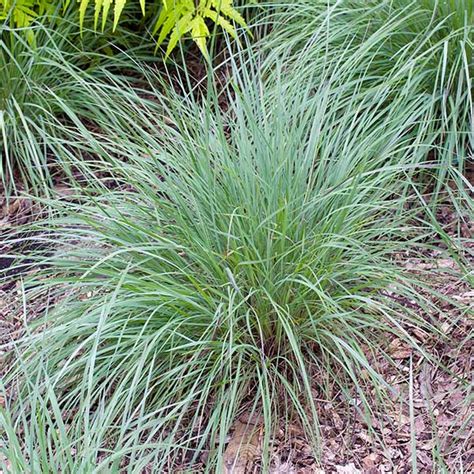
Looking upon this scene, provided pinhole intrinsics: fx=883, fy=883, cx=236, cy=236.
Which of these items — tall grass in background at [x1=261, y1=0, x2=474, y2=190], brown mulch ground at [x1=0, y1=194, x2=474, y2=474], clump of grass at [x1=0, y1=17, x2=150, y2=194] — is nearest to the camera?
brown mulch ground at [x1=0, y1=194, x2=474, y2=474]

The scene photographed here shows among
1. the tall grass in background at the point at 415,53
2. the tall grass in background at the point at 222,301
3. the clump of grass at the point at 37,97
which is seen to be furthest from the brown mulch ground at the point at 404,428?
the clump of grass at the point at 37,97

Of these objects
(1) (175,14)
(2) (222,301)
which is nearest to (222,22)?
(1) (175,14)

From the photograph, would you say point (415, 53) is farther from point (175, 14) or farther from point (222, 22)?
point (175, 14)

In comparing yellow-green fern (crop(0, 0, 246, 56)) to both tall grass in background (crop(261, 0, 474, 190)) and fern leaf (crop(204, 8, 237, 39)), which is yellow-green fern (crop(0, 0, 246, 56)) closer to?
fern leaf (crop(204, 8, 237, 39))

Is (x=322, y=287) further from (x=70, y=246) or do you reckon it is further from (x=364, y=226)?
(x=70, y=246)

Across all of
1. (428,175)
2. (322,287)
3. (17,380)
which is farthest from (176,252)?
(428,175)

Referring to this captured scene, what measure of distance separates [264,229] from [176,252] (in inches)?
13.0

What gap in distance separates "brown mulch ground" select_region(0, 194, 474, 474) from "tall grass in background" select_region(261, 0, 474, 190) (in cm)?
71

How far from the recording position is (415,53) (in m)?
3.62

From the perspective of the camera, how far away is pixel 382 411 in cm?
301

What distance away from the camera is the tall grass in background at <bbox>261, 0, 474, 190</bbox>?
3.58 meters

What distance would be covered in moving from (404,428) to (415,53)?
1547mm

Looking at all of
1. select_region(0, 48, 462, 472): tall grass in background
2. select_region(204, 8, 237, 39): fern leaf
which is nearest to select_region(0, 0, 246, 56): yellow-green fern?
select_region(204, 8, 237, 39): fern leaf

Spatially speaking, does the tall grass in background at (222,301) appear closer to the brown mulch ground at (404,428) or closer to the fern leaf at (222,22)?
the brown mulch ground at (404,428)
